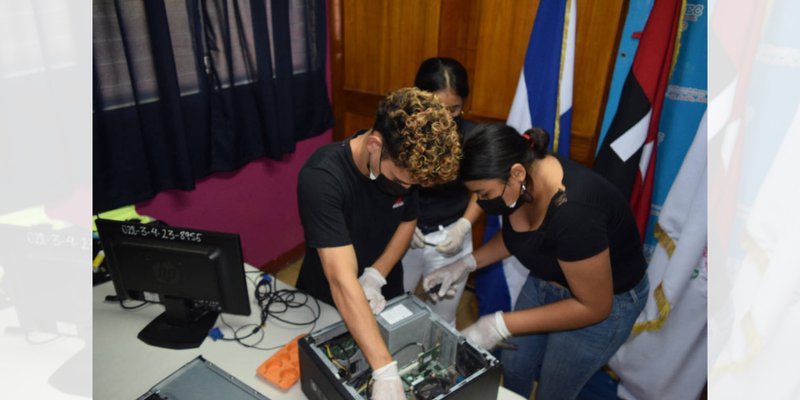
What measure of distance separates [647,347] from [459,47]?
164 centimetres

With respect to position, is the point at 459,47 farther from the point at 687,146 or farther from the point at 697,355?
the point at 697,355

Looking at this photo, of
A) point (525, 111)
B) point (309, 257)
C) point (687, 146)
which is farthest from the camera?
point (525, 111)

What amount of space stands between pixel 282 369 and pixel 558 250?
2.65 feet

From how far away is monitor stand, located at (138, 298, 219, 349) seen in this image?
146 cm

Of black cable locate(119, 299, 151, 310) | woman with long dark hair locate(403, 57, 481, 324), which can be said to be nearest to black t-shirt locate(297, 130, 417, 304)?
woman with long dark hair locate(403, 57, 481, 324)

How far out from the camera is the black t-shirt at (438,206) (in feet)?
6.70

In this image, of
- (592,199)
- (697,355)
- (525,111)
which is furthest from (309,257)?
(697,355)

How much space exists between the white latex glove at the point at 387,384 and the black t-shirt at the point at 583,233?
0.51 meters

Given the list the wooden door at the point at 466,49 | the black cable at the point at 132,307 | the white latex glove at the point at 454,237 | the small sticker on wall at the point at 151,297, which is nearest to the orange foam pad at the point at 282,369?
the small sticker on wall at the point at 151,297

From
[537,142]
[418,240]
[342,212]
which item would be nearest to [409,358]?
[342,212]

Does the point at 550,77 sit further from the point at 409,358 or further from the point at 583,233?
the point at 409,358

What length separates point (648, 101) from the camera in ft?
6.28

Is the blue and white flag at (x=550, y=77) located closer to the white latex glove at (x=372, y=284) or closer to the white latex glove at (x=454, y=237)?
the white latex glove at (x=454, y=237)

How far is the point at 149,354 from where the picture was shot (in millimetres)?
1418
